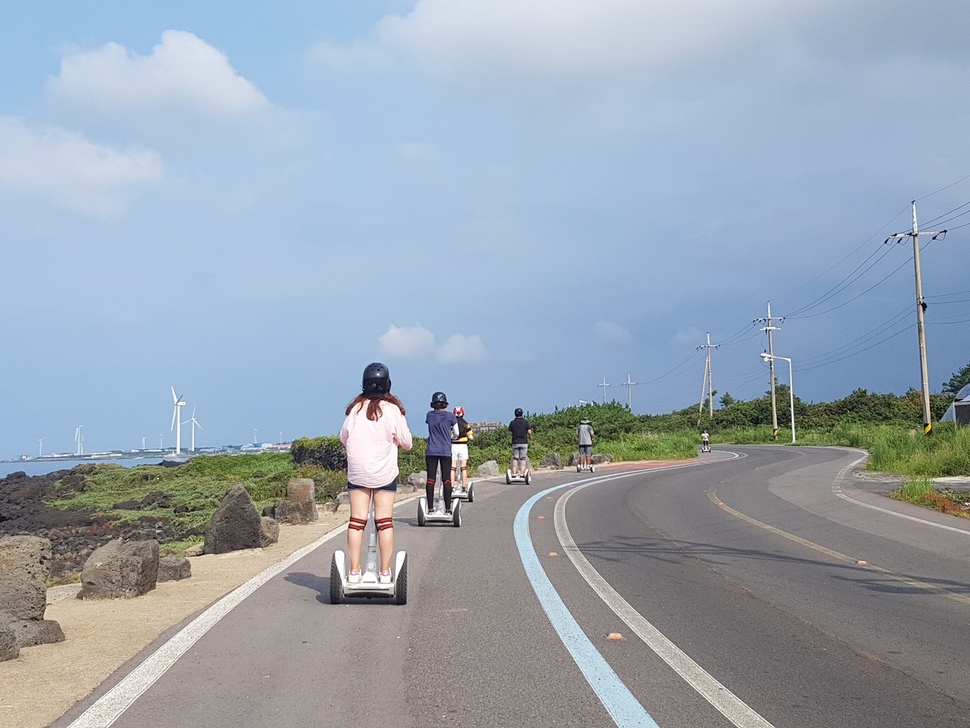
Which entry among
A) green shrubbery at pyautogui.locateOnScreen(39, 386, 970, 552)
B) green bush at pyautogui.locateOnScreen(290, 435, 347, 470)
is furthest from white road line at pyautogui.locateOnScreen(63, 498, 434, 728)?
green bush at pyautogui.locateOnScreen(290, 435, 347, 470)

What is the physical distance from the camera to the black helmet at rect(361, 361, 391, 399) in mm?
→ 7770

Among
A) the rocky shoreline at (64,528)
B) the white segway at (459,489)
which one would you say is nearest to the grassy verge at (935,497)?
the white segway at (459,489)

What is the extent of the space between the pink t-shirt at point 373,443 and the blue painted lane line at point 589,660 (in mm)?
1891

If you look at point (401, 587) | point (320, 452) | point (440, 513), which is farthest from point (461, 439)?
point (320, 452)

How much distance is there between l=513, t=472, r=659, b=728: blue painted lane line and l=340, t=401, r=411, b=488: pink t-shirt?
1891 millimetres

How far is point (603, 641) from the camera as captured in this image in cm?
654

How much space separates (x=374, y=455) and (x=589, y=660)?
2.66 m

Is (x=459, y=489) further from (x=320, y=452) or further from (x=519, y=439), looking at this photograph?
(x=320, y=452)

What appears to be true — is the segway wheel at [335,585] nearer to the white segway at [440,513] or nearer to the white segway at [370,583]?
the white segway at [370,583]

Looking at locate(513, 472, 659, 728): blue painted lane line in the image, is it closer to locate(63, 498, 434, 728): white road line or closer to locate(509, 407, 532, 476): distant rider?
locate(63, 498, 434, 728): white road line

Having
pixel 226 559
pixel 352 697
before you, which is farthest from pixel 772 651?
pixel 226 559

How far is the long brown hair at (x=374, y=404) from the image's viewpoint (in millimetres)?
7641

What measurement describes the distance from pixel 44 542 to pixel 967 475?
935 inches

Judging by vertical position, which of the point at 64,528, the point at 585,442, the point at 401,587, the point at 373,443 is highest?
the point at 373,443
